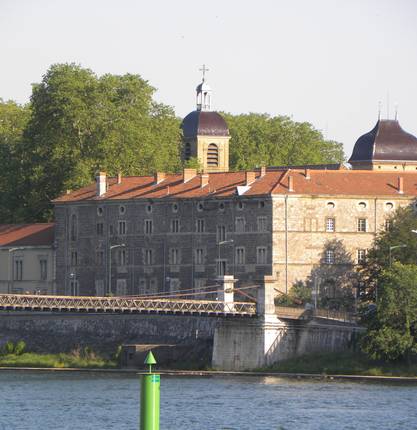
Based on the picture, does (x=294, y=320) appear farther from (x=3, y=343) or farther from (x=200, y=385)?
(x=3, y=343)

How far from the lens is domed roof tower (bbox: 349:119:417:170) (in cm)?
14938

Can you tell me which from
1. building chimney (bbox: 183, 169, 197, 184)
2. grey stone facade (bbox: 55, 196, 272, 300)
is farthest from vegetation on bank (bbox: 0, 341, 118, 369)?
building chimney (bbox: 183, 169, 197, 184)

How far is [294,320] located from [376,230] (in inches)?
681

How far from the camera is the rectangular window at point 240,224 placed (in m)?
120

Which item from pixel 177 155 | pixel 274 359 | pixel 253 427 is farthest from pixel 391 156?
pixel 253 427

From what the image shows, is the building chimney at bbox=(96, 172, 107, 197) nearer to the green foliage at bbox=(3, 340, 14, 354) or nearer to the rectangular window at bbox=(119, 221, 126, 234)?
the rectangular window at bbox=(119, 221, 126, 234)

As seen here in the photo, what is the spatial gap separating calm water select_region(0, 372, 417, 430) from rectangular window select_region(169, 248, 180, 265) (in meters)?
22.2

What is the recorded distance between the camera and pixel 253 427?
255 feet

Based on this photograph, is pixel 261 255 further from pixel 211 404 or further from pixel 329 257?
pixel 211 404

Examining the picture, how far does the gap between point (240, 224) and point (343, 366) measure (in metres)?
22.3

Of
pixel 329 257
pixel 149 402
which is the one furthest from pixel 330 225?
pixel 149 402

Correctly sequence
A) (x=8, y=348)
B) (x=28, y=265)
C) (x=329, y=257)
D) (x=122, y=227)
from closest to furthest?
(x=8, y=348) → (x=329, y=257) → (x=122, y=227) → (x=28, y=265)

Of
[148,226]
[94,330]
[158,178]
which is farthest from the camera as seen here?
[158,178]

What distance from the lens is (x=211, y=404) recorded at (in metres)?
86.2
